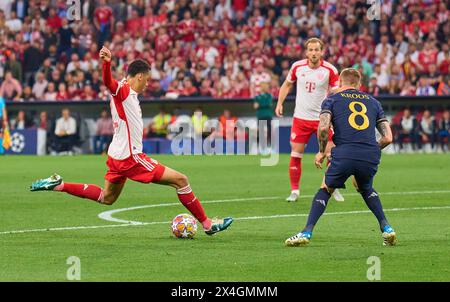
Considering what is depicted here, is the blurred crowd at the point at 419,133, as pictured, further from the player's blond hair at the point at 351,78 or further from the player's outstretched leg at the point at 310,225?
the player's outstretched leg at the point at 310,225

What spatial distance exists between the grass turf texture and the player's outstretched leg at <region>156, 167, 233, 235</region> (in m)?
0.14

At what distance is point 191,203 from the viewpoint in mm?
12898

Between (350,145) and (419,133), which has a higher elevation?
(350,145)

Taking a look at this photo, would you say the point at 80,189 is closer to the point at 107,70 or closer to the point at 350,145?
the point at 107,70

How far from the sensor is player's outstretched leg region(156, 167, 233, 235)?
12820mm

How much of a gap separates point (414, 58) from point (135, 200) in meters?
17.2

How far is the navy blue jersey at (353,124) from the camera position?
38.9ft

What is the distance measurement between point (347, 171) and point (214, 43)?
2418cm

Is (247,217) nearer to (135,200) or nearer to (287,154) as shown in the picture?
(135,200)

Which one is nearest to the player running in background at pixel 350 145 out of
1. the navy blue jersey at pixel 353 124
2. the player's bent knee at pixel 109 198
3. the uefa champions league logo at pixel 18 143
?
the navy blue jersey at pixel 353 124

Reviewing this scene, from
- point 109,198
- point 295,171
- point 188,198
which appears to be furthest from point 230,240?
point 295,171

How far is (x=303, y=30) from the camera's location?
116 feet

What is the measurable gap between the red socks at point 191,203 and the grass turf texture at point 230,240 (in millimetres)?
223

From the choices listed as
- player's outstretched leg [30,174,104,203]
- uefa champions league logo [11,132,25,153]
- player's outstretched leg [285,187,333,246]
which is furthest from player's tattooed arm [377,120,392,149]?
uefa champions league logo [11,132,25,153]
